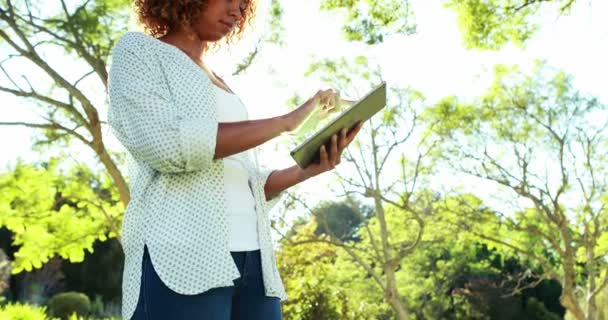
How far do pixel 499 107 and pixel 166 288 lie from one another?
16.0 m

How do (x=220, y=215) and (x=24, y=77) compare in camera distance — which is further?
(x=24, y=77)

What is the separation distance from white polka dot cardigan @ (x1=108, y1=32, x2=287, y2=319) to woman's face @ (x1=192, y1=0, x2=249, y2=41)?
11 centimetres

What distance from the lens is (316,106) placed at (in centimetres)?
145

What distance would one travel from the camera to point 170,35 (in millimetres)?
1545

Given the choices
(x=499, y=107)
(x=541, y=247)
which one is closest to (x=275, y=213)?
(x=499, y=107)

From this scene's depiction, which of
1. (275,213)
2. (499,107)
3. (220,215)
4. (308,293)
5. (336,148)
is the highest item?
(499,107)

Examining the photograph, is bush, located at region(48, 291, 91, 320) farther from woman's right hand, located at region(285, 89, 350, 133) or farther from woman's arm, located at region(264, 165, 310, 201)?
woman's right hand, located at region(285, 89, 350, 133)


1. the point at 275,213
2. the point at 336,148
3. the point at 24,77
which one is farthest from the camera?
the point at 275,213

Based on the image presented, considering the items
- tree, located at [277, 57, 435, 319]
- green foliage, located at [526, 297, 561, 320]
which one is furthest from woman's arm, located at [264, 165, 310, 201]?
green foliage, located at [526, 297, 561, 320]

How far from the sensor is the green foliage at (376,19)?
28.6 ft

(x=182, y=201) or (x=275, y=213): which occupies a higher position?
(x=275, y=213)

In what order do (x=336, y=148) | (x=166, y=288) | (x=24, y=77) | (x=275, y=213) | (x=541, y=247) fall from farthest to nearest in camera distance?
(x=541, y=247) → (x=275, y=213) → (x=24, y=77) → (x=336, y=148) → (x=166, y=288)

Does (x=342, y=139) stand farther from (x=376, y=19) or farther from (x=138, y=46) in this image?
(x=376, y=19)

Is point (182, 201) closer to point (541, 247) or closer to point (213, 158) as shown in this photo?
point (213, 158)
